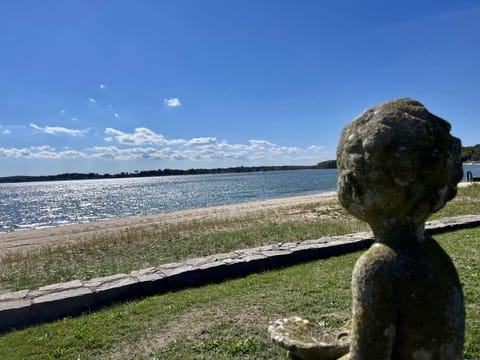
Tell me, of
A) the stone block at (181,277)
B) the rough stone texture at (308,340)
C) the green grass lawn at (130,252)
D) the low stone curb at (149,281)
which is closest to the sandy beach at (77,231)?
the green grass lawn at (130,252)

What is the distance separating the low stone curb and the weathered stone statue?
5.18 m

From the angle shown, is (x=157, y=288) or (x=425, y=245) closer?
(x=425, y=245)

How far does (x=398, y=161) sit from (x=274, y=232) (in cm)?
1011

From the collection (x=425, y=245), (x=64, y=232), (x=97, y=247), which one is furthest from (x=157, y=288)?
(x=64, y=232)

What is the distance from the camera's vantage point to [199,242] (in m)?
10.7

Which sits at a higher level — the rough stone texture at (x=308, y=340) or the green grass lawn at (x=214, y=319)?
the rough stone texture at (x=308, y=340)

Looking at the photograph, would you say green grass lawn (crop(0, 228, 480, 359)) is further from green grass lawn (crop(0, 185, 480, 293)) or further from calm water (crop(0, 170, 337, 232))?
calm water (crop(0, 170, 337, 232))

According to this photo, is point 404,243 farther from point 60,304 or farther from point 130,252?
point 130,252

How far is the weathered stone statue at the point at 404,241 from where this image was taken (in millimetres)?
1384

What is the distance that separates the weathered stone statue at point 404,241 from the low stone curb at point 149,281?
5.18 metres

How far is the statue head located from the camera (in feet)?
4.64

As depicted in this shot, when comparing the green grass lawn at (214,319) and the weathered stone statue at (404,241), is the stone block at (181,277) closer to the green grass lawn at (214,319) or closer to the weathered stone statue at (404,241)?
the green grass lawn at (214,319)

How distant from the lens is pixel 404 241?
4.80 feet

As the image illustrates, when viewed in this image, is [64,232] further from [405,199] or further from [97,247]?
[405,199]
